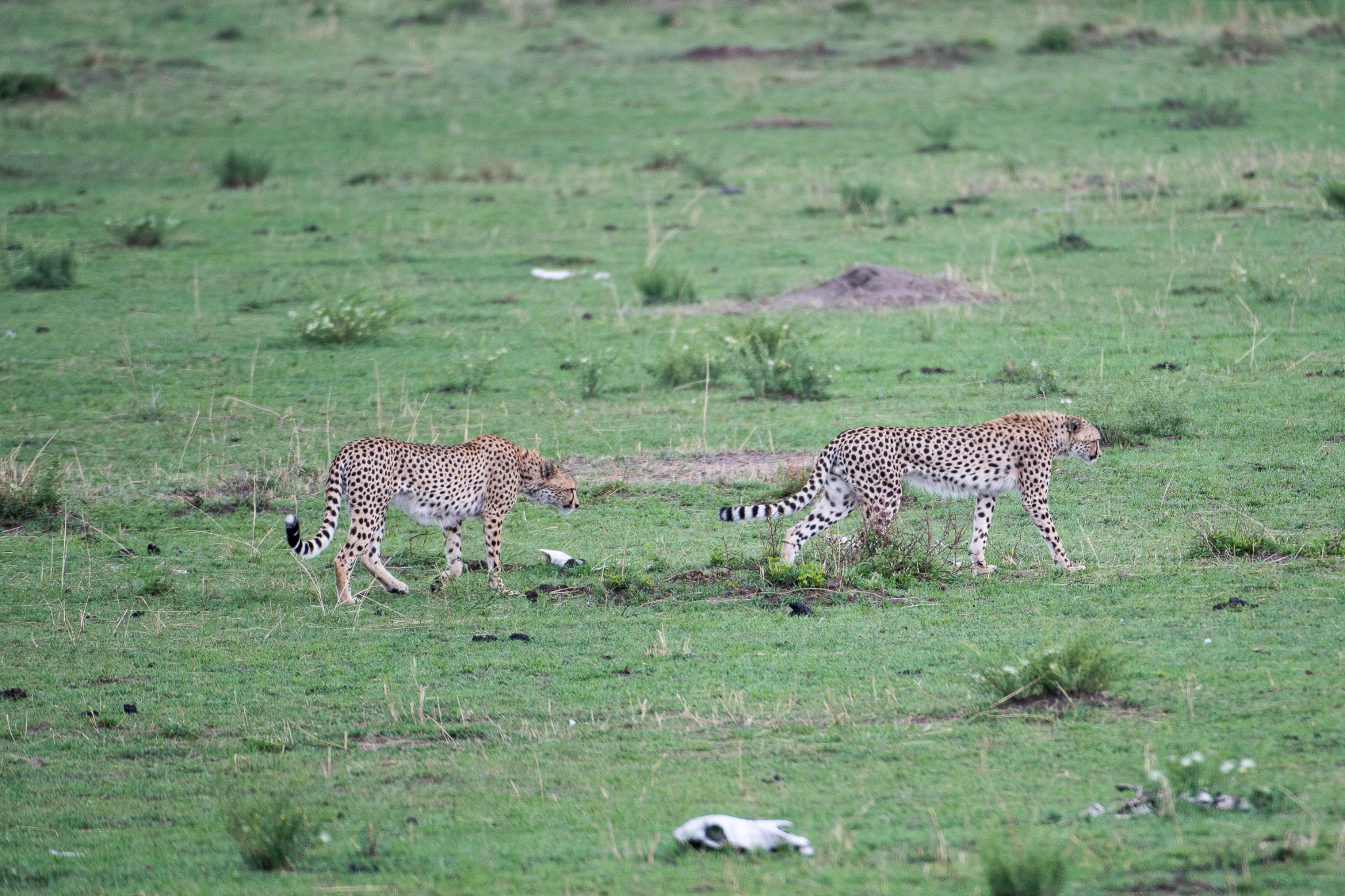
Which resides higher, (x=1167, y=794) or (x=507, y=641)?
(x=1167, y=794)

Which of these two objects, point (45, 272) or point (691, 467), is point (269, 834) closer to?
point (691, 467)

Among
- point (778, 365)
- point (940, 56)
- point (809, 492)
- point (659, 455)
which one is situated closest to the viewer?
point (809, 492)

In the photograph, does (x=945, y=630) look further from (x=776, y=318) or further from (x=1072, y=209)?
(x=1072, y=209)

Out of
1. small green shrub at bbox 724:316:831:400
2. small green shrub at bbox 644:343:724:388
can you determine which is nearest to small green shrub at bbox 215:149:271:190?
small green shrub at bbox 644:343:724:388

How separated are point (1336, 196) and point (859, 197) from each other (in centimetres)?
707

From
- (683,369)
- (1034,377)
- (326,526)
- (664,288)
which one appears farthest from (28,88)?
(326,526)

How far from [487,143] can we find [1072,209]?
12.5 m

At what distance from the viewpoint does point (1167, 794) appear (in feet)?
20.9

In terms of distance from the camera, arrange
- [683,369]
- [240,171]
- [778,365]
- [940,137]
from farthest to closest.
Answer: [940,137]
[240,171]
[683,369]
[778,365]

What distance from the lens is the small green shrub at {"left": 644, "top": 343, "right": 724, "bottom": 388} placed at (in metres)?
16.6

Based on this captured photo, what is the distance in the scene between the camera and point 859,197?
82.1ft

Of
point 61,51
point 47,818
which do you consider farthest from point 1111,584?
point 61,51

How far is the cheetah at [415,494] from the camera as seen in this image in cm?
1062

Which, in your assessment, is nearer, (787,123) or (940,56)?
(787,123)
